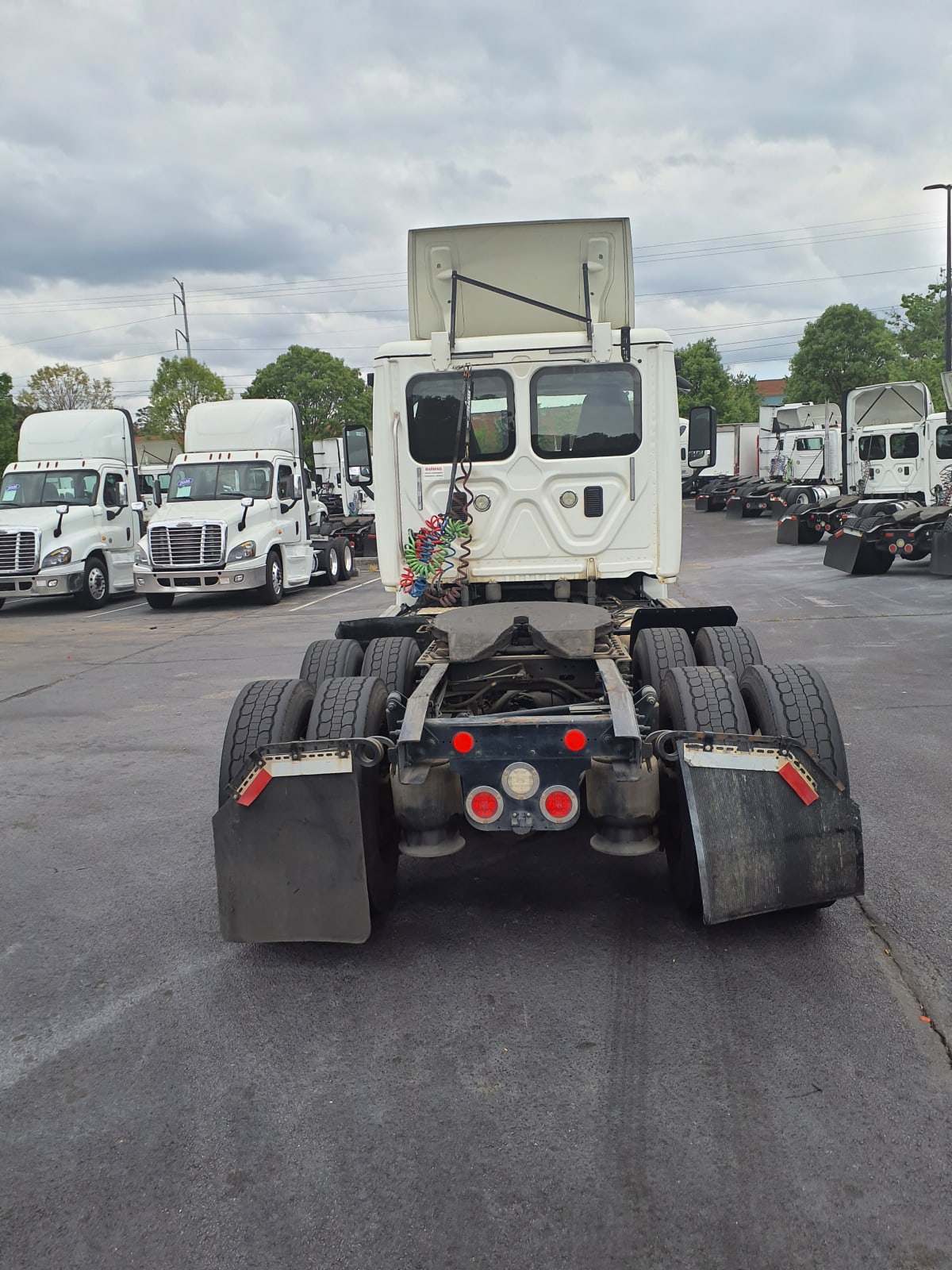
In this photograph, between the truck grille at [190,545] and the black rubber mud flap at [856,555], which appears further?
the black rubber mud flap at [856,555]

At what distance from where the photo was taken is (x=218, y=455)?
1848 centimetres

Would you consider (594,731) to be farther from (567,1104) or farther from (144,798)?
(144,798)

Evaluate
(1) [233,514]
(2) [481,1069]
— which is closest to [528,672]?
(2) [481,1069]

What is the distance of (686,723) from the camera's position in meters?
4.15

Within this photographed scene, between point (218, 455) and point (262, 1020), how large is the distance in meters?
16.2

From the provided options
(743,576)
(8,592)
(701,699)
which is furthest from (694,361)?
(701,699)

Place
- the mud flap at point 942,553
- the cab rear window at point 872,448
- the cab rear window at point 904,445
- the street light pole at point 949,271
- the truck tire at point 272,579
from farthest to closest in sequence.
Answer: the street light pole at point 949,271, the cab rear window at point 872,448, the cab rear window at point 904,445, the truck tire at point 272,579, the mud flap at point 942,553

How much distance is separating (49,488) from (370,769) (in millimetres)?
16844

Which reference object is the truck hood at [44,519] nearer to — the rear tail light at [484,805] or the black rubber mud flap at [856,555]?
the black rubber mud flap at [856,555]

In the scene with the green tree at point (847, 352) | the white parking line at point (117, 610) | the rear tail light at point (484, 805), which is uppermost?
the green tree at point (847, 352)

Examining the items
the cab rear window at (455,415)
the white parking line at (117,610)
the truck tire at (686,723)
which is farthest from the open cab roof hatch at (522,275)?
the white parking line at (117,610)

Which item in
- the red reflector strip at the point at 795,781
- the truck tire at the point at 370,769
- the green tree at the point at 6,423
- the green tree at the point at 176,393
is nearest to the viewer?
the red reflector strip at the point at 795,781

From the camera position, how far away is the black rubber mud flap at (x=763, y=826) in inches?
143

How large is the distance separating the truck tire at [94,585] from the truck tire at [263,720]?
48.6ft
